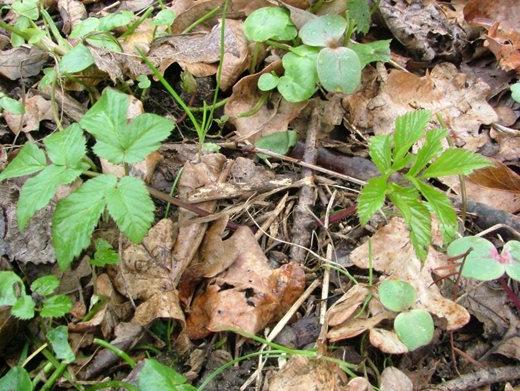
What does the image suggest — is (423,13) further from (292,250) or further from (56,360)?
(56,360)

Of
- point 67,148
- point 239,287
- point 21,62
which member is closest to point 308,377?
point 239,287

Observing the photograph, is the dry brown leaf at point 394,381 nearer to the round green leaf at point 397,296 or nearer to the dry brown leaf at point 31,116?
the round green leaf at point 397,296

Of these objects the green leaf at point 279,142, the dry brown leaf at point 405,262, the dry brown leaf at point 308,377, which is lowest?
the dry brown leaf at point 308,377

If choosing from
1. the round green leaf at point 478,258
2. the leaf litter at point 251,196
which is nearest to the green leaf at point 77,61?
the leaf litter at point 251,196

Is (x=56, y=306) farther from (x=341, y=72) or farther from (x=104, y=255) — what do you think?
(x=341, y=72)

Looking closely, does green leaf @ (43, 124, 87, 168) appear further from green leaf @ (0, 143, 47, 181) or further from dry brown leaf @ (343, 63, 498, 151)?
dry brown leaf @ (343, 63, 498, 151)

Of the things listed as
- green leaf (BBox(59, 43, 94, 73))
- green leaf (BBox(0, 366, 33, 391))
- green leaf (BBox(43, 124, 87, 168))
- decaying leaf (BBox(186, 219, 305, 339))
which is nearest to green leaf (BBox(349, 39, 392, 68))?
decaying leaf (BBox(186, 219, 305, 339))
